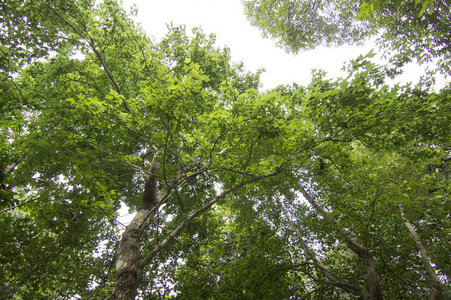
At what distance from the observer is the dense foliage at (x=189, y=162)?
4.43 metres

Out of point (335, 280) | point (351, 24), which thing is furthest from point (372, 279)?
point (351, 24)

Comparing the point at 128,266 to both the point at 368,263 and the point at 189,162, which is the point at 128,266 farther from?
the point at 368,263

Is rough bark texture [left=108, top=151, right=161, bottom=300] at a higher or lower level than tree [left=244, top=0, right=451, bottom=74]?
lower

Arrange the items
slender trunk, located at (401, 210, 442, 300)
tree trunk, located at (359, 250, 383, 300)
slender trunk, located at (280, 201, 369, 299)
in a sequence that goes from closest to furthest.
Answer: slender trunk, located at (401, 210, 442, 300) → tree trunk, located at (359, 250, 383, 300) → slender trunk, located at (280, 201, 369, 299)

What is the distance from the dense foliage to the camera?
4430mm

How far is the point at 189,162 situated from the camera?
6453mm

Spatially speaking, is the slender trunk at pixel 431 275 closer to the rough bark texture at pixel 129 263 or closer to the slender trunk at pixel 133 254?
the slender trunk at pixel 133 254

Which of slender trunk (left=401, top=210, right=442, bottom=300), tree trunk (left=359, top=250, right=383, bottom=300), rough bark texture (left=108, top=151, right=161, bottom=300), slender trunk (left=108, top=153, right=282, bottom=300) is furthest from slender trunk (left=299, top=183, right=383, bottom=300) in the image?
rough bark texture (left=108, top=151, right=161, bottom=300)

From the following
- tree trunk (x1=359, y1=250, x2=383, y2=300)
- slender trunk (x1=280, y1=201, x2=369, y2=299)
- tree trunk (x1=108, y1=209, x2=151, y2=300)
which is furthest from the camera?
slender trunk (x1=280, y1=201, x2=369, y2=299)

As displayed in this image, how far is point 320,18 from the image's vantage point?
8.65 m

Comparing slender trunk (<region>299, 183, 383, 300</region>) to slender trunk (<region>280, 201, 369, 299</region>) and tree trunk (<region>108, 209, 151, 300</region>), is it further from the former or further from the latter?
tree trunk (<region>108, 209, 151, 300</region>)

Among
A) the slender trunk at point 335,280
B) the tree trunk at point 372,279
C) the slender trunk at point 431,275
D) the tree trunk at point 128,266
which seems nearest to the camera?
the tree trunk at point 128,266

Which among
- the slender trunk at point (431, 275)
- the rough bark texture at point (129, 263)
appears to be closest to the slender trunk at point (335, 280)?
the slender trunk at point (431, 275)

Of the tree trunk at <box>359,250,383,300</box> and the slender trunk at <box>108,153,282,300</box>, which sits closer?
the slender trunk at <box>108,153,282,300</box>
